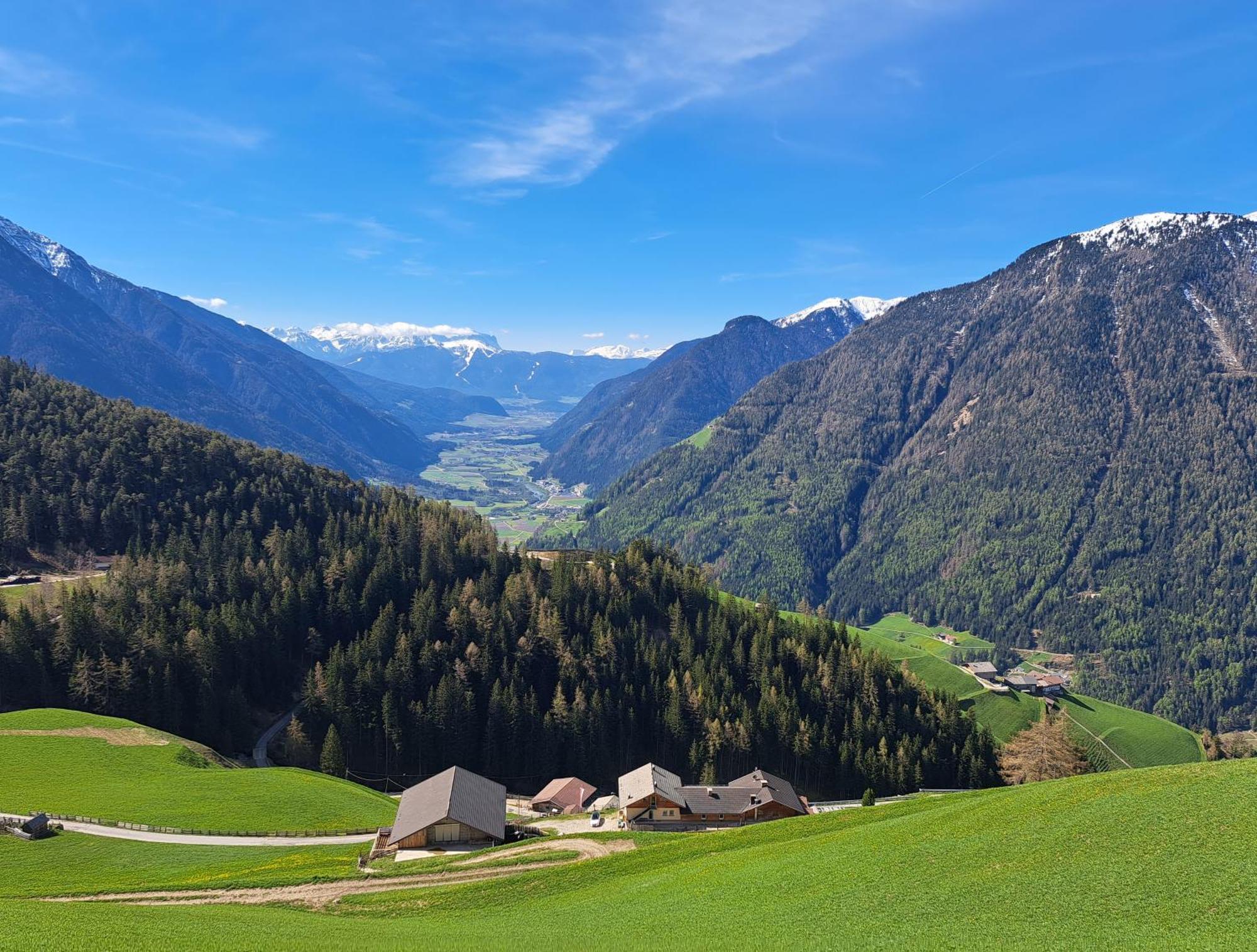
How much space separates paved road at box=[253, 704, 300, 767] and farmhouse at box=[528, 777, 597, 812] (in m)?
46.1

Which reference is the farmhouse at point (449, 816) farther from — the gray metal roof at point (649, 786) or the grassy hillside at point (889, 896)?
the gray metal roof at point (649, 786)

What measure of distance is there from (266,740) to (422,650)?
31962 mm

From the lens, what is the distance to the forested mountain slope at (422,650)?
4951 inches

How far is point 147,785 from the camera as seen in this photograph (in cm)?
8262

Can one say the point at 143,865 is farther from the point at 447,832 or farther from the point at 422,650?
the point at 422,650

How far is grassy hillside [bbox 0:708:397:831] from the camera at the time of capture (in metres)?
74.9

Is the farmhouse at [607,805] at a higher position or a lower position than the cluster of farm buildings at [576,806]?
lower

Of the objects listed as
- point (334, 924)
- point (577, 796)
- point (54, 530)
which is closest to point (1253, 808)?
point (334, 924)

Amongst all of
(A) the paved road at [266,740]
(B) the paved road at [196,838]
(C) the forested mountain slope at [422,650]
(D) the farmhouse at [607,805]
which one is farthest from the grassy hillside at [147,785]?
(D) the farmhouse at [607,805]

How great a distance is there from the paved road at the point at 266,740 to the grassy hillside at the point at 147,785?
2215 centimetres

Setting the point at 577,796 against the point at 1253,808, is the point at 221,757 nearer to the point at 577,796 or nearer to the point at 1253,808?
the point at 577,796

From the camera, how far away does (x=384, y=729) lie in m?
134

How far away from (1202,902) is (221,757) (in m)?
114

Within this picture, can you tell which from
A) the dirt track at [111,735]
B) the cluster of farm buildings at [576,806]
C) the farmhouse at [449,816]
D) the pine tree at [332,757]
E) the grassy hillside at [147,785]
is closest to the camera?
the farmhouse at [449,816]
